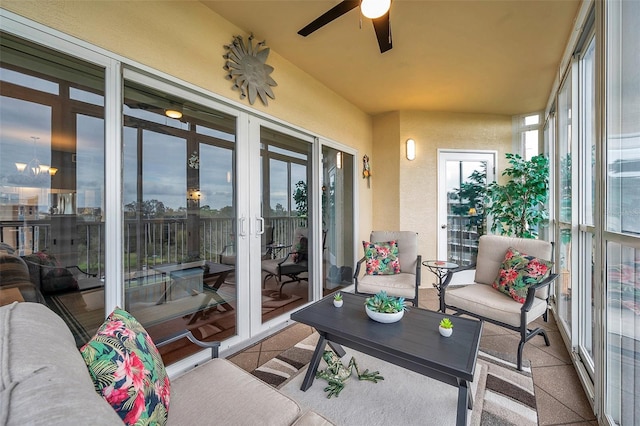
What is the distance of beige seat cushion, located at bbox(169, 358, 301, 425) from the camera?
111cm

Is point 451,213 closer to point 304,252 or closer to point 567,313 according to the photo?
point 567,313

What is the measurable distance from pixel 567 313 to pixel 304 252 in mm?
2740

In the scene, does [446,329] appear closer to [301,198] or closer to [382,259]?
[382,259]

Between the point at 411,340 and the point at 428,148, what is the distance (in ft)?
11.8

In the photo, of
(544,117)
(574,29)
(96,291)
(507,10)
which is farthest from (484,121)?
(96,291)

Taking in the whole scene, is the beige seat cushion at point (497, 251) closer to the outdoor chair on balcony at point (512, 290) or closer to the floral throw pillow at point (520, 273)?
the outdoor chair on balcony at point (512, 290)

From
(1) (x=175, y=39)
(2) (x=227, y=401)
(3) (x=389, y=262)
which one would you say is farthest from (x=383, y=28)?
(3) (x=389, y=262)

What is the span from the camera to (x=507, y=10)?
2270 mm

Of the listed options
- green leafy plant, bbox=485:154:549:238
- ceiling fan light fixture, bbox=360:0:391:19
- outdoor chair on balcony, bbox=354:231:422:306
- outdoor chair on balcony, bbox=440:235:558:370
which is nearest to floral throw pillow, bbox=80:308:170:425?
ceiling fan light fixture, bbox=360:0:391:19

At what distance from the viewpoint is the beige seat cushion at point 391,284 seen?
2877mm

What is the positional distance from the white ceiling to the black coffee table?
2.32m

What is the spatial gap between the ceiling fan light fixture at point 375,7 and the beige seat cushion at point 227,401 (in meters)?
→ 2.14

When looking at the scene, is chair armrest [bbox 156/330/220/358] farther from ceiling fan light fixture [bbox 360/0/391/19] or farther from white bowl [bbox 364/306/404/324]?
ceiling fan light fixture [bbox 360/0/391/19]

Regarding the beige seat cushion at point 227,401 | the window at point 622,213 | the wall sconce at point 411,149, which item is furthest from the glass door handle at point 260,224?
the wall sconce at point 411,149
